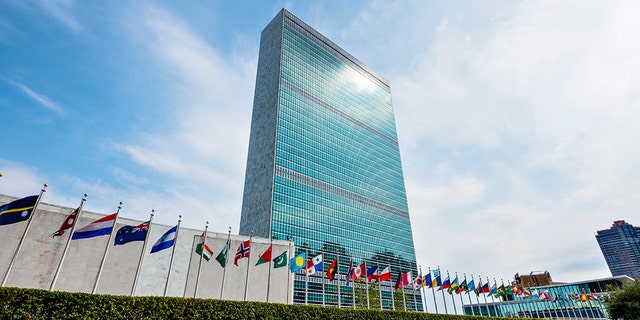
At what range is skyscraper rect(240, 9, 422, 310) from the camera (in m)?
87.0

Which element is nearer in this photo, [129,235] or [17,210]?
[17,210]

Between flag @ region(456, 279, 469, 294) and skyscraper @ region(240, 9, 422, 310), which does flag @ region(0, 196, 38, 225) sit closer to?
flag @ region(456, 279, 469, 294)

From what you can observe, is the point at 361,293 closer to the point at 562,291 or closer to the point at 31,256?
the point at 31,256

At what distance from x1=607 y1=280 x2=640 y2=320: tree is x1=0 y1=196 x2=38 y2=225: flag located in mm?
68182

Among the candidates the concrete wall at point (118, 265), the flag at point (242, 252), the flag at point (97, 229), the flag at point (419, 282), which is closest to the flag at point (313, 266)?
the flag at point (242, 252)

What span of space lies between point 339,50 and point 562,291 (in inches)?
4440

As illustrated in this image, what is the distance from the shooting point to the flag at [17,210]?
18984mm

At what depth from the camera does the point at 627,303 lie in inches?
1802

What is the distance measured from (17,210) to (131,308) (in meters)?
8.97

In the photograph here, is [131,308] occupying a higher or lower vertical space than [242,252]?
lower

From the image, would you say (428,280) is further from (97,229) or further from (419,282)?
(97,229)

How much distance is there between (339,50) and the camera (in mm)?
134250

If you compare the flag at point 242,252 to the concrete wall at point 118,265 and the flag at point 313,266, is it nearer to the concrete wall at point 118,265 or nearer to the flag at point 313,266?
the flag at point 313,266

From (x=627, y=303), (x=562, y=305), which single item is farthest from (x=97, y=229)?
(x=562, y=305)
